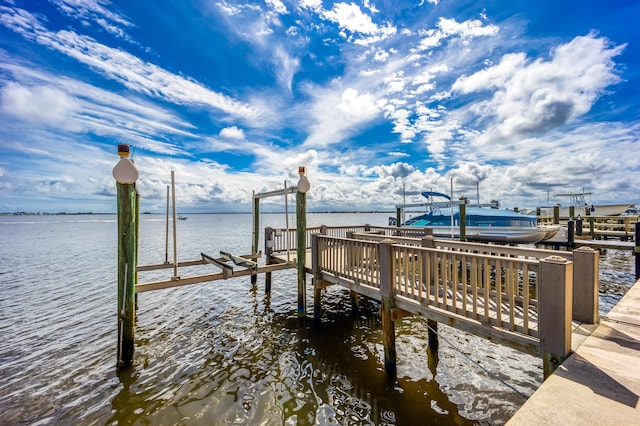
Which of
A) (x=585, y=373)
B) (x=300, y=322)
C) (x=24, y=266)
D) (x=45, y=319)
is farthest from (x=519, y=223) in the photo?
(x=24, y=266)

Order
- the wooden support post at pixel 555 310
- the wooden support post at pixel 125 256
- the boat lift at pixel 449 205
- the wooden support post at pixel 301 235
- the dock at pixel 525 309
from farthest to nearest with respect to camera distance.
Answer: the boat lift at pixel 449 205 < the wooden support post at pixel 301 235 < the wooden support post at pixel 125 256 < the wooden support post at pixel 555 310 < the dock at pixel 525 309

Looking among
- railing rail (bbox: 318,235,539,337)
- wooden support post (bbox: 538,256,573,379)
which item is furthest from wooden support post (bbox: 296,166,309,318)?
wooden support post (bbox: 538,256,573,379)

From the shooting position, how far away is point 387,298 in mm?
5703

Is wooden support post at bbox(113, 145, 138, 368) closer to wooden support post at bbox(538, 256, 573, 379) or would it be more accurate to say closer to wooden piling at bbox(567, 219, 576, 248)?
wooden support post at bbox(538, 256, 573, 379)

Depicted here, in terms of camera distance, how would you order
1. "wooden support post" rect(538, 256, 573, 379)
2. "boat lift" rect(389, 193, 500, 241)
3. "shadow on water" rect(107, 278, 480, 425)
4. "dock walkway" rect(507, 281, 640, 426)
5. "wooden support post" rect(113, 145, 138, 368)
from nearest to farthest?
"dock walkway" rect(507, 281, 640, 426) < "wooden support post" rect(538, 256, 573, 379) < "shadow on water" rect(107, 278, 480, 425) < "wooden support post" rect(113, 145, 138, 368) < "boat lift" rect(389, 193, 500, 241)

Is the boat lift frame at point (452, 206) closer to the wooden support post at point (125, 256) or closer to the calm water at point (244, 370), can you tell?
the calm water at point (244, 370)

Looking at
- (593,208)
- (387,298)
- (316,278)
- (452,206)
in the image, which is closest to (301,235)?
(316,278)

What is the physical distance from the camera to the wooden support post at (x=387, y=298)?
5652mm

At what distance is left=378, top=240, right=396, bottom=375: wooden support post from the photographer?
18.5 feet

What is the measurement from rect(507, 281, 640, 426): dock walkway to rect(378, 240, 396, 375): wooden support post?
111 inches

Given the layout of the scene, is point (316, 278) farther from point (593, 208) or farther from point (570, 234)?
point (593, 208)

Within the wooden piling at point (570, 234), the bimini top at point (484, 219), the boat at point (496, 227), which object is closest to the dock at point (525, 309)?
the boat at point (496, 227)

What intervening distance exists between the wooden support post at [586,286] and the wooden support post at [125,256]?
8.42 metres

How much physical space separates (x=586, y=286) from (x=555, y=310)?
1.66m
